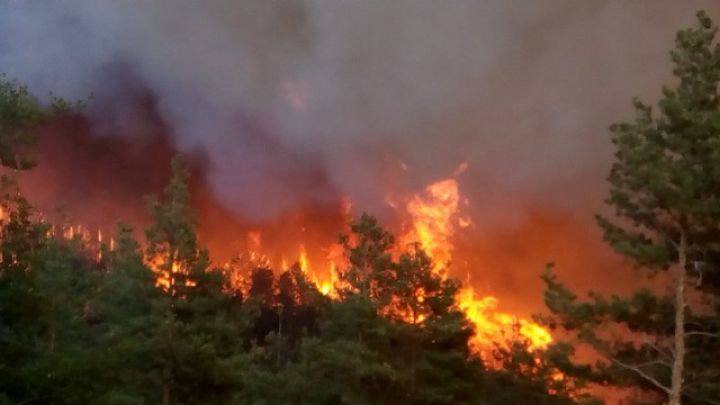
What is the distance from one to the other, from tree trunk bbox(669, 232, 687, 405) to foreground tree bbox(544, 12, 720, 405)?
24mm

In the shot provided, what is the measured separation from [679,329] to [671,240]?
2.27 meters

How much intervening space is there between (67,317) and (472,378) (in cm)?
1515

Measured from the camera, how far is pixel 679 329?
2228 centimetres

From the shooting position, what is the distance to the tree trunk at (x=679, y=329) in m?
22.0

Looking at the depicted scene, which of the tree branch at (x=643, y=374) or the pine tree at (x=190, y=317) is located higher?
the pine tree at (x=190, y=317)

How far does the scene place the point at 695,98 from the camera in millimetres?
23125

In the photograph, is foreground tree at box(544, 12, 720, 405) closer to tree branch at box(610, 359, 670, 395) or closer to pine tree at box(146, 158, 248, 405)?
tree branch at box(610, 359, 670, 395)

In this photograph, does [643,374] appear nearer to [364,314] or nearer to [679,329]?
[679,329]

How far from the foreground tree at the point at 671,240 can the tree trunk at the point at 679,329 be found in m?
0.02

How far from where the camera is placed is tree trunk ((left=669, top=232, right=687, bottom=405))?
22.0 m

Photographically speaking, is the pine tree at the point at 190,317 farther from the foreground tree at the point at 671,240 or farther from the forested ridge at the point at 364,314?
the foreground tree at the point at 671,240

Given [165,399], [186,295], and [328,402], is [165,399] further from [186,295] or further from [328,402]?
[328,402]

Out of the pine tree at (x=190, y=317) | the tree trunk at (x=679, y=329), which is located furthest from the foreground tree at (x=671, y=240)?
the pine tree at (x=190, y=317)

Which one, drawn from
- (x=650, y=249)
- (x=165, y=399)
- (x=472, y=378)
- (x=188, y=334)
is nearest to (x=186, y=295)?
(x=188, y=334)
